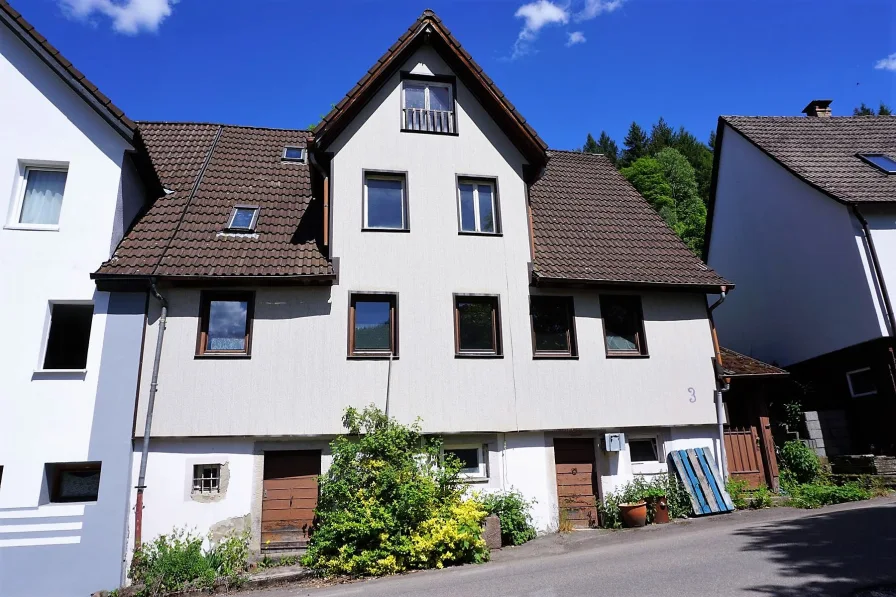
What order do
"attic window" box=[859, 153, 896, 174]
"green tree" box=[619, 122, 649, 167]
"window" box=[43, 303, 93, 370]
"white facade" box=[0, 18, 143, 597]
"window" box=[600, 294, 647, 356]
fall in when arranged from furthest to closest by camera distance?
1. "green tree" box=[619, 122, 649, 167]
2. "attic window" box=[859, 153, 896, 174]
3. "window" box=[600, 294, 647, 356]
4. "window" box=[43, 303, 93, 370]
5. "white facade" box=[0, 18, 143, 597]

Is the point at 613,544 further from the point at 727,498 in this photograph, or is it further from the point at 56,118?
the point at 56,118

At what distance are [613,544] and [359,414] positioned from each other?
17.0 ft

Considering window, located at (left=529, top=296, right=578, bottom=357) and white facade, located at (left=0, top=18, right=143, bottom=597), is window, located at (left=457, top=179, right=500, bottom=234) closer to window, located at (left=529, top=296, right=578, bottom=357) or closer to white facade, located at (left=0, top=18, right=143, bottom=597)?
window, located at (left=529, top=296, right=578, bottom=357)

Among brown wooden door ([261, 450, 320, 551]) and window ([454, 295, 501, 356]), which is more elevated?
window ([454, 295, 501, 356])

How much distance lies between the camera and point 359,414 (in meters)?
11.2

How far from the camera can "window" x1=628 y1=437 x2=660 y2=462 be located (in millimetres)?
12883

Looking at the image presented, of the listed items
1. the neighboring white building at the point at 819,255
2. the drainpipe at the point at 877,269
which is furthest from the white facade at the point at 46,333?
the drainpipe at the point at 877,269

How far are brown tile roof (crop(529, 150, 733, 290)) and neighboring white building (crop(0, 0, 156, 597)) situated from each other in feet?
28.5

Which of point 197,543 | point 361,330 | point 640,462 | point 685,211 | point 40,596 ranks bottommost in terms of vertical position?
point 40,596

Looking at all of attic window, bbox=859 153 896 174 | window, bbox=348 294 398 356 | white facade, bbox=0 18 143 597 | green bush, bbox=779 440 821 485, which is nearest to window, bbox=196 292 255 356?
white facade, bbox=0 18 143 597

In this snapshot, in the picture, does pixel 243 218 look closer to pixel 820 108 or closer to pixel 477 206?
pixel 477 206

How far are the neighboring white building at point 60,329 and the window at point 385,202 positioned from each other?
188 inches

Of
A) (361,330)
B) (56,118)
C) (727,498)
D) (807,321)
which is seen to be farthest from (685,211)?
(56,118)

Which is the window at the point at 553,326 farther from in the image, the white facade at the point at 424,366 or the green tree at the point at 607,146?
the green tree at the point at 607,146
